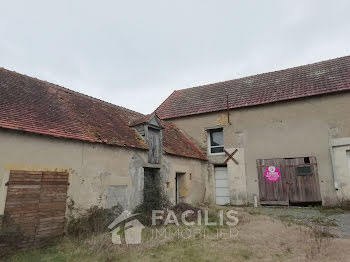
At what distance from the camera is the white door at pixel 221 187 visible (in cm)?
1598

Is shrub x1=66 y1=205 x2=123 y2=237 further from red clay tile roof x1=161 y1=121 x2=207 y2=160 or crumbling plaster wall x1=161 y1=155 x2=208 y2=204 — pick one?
red clay tile roof x1=161 y1=121 x2=207 y2=160

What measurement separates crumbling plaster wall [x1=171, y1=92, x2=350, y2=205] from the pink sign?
592 mm

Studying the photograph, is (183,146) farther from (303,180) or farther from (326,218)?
(326,218)

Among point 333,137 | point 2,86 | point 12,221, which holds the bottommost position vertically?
point 12,221

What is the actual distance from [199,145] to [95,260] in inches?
455

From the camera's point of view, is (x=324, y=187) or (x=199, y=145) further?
(x=199, y=145)

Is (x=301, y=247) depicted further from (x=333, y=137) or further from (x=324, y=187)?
(x=333, y=137)

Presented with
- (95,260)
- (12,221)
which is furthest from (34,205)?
Result: (95,260)

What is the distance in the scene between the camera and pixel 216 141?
16.8 meters

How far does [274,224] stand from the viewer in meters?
9.19

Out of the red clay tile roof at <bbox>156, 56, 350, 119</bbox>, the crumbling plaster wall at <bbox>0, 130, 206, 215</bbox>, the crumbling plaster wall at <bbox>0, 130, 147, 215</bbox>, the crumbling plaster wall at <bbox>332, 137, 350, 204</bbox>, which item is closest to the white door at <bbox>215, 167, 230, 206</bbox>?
the red clay tile roof at <bbox>156, 56, 350, 119</bbox>

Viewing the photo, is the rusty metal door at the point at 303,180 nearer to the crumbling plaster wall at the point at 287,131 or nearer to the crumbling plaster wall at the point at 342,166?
the crumbling plaster wall at the point at 287,131

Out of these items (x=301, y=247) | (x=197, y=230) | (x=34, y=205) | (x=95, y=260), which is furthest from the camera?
(x=197, y=230)

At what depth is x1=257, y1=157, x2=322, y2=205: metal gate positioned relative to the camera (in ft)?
44.1
